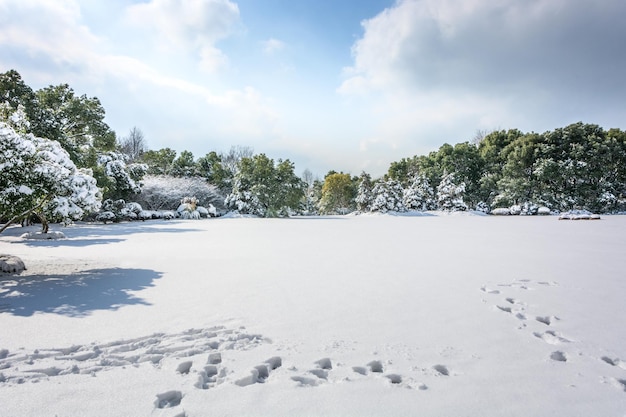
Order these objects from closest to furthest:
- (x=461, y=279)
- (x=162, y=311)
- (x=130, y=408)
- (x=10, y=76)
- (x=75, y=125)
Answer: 1. (x=130, y=408)
2. (x=162, y=311)
3. (x=461, y=279)
4. (x=10, y=76)
5. (x=75, y=125)

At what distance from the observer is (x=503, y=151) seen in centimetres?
2988

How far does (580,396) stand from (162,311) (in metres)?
3.24

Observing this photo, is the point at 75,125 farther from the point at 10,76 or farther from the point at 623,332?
the point at 623,332

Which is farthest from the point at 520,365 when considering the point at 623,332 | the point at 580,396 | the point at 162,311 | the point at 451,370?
the point at 162,311

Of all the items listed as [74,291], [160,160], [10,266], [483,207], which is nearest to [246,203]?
[160,160]

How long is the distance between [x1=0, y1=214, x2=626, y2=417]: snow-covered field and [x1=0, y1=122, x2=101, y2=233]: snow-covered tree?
950mm

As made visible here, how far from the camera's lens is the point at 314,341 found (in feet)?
8.08

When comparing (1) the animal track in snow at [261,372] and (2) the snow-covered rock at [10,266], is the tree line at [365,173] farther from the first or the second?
(1) the animal track in snow at [261,372]

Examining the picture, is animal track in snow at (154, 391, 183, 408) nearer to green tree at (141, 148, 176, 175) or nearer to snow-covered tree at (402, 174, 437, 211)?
green tree at (141, 148, 176, 175)

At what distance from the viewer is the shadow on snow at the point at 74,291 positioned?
3146 mm

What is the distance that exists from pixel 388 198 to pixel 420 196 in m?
4.68

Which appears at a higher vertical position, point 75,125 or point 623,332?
point 75,125

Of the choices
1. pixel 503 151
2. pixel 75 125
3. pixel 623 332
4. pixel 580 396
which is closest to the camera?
pixel 580 396

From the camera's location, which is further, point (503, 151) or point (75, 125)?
point (503, 151)
